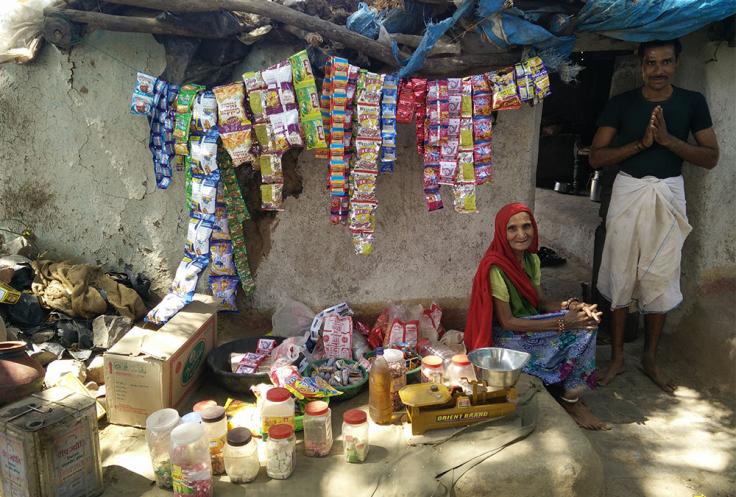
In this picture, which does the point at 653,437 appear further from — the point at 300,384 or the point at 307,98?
the point at 307,98

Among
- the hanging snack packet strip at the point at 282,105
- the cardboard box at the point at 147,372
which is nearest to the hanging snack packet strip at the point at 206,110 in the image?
the hanging snack packet strip at the point at 282,105

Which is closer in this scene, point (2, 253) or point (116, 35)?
point (116, 35)

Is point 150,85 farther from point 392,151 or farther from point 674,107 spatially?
point 674,107

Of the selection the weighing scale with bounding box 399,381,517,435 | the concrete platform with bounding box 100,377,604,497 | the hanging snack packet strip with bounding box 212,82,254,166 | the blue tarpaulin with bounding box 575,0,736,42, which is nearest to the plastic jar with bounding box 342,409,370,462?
the concrete platform with bounding box 100,377,604,497

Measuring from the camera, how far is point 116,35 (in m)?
3.71

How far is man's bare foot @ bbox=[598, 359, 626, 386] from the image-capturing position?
3752 millimetres

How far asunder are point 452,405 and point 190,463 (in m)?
1.24

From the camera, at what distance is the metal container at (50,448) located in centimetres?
223

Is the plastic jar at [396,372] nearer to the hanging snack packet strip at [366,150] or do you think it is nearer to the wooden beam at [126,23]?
the hanging snack packet strip at [366,150]

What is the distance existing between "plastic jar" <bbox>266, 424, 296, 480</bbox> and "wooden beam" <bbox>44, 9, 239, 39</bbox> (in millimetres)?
2367

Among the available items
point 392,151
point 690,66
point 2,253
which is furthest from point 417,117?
point 2,253

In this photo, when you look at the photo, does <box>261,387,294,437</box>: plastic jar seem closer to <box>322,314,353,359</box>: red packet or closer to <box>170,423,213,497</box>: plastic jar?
<box>170,423,213,497</box>: plastic jar

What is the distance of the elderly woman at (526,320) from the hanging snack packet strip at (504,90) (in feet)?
2.29

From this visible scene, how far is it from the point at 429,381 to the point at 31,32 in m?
3.32
